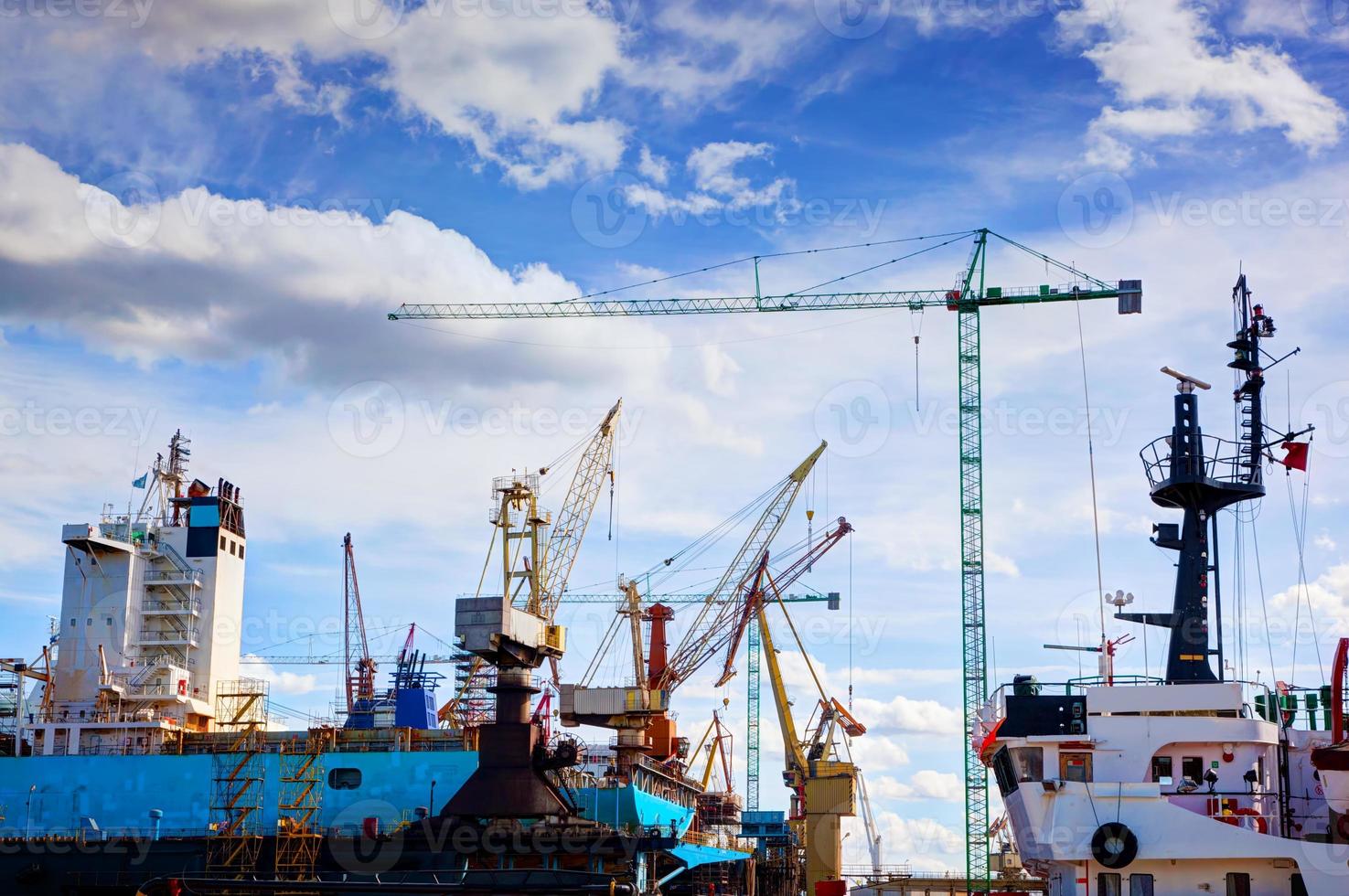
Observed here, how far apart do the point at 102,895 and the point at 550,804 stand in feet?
63.4

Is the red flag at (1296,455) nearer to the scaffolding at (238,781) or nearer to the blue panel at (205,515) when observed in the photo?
the scaffolding at (238,781)

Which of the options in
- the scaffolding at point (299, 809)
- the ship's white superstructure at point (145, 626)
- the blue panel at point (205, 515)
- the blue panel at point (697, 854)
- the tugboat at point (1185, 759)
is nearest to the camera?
the tugboat at point (1185, 759)

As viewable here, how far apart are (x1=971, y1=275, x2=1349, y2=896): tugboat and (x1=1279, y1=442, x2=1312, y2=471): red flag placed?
0.04 m

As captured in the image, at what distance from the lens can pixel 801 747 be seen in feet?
363

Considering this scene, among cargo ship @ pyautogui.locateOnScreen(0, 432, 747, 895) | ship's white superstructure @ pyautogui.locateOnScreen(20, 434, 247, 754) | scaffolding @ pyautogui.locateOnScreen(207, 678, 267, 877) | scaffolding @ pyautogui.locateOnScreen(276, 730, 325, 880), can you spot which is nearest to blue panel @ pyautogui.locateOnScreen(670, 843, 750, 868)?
cargo ship @ pyautogui.locateOnScreen(0, 432, 747, 895)

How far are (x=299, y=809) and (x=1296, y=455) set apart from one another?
4046cm

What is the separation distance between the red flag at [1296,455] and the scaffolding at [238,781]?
130 ft

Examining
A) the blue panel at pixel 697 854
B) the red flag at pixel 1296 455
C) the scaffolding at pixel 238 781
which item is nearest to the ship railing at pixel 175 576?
the scaffolding at pixel 238 781

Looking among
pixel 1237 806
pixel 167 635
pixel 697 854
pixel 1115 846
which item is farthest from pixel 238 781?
pixel 1237 806

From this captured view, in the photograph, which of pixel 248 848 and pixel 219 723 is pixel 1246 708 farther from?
pixel 219 723

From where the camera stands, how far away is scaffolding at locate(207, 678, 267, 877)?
187 feet

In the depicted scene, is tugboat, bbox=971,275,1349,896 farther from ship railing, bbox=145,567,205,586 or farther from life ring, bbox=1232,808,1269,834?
ship railing, bbox=145,567,205,586

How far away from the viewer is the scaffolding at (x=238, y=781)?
187 feet

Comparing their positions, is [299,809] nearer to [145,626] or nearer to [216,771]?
[216,771]
